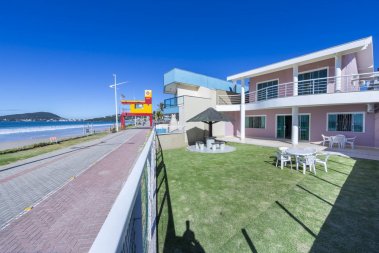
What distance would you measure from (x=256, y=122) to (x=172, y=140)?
35.1 ft

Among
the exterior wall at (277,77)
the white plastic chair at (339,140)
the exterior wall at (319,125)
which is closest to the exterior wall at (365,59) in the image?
the exterior wall at (319,125)

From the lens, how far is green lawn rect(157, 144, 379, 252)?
3.50 m

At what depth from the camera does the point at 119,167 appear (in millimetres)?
8312

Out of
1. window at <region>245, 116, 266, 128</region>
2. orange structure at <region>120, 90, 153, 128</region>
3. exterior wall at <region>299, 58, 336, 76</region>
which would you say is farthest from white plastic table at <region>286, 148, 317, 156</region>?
orange structure at <region>120, 90, 153, 128</region>

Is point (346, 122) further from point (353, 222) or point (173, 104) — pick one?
point (173, 104)

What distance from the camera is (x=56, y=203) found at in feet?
16.5

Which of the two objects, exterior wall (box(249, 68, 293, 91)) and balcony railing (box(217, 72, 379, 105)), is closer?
balcony railing (box(217, 72, 379, 105))

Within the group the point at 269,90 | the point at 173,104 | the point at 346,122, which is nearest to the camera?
the point at 346,122

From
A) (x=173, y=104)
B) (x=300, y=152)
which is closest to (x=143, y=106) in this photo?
(x=173, y=104)

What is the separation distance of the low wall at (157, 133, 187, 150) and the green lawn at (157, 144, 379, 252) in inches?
224

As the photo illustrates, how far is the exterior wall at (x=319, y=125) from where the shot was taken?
12367 mm

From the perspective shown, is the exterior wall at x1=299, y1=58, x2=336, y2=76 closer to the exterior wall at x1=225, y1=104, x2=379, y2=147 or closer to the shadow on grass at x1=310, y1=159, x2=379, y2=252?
the exterior wall at x1=225, y1=104, x2=379, y2=147

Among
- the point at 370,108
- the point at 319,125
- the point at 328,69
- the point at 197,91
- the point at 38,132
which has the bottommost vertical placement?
the point at 38,132

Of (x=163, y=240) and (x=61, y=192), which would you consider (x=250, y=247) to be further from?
(x=61, y=192)
